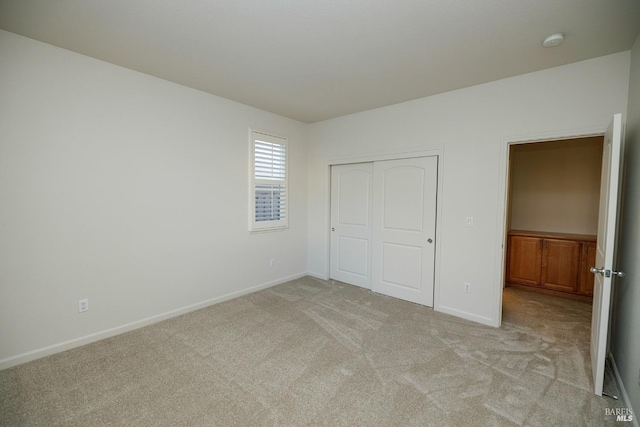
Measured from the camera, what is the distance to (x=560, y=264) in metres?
3.95

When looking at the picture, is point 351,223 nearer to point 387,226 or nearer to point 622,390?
point 387,226

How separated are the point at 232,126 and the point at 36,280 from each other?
2548 millimetres

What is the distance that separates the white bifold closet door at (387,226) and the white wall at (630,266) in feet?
5.30

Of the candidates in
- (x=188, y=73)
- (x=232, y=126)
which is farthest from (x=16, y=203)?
(x=232, y=126)

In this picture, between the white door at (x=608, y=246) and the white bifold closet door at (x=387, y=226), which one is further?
the white bifold closet door at (x=387, y=226)

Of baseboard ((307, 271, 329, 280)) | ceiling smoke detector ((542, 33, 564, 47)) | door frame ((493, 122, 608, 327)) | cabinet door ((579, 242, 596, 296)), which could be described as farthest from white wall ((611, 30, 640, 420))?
baseboard ((307, 271, 329, 280))

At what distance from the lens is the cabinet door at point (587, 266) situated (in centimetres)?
372

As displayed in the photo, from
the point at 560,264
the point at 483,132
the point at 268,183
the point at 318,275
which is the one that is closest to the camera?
the point at 483,132

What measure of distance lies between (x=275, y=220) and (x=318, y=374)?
8.32ft

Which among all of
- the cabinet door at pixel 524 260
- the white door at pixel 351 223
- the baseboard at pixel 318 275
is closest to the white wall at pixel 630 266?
the cabinet door at pixel 524 260

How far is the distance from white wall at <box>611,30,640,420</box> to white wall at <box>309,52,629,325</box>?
0.26 meters

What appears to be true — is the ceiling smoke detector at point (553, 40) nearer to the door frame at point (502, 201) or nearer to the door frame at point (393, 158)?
the door frame at point (502, 201)

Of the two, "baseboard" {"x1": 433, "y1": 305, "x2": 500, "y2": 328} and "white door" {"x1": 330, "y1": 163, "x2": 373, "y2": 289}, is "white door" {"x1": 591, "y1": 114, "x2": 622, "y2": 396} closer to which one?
"baseboard" {"x1": 433, "y1": 305, "x2": 500, "y2": 328}

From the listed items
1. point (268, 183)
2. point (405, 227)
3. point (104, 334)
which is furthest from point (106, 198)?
point (405, 227)
